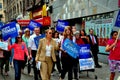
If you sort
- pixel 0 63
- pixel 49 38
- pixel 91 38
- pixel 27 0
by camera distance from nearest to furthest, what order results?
pixel 49 38, pixel 0 63, pixel 91 38, pixel 27 0

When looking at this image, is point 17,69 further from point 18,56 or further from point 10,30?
point 10,30

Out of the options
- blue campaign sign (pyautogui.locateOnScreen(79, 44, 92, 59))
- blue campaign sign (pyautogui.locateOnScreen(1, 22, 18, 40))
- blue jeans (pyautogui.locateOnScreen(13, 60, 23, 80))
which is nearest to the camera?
blue jeans (pyautogui.locateOnScreen(13, 60, 23, 80))

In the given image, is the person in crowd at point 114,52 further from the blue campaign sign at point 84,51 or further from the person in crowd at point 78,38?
the blue campaign sign at point 84,51

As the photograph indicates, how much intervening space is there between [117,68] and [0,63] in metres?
5.33

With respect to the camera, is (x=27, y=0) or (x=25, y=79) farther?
(x=27, y=0)

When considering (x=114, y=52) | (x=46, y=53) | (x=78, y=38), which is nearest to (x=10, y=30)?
(x=78, y=38)

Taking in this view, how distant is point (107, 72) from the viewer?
1470 centimetres

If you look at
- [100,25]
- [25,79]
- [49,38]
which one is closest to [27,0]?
[100,25]

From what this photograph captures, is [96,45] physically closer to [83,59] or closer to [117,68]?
[83,59]

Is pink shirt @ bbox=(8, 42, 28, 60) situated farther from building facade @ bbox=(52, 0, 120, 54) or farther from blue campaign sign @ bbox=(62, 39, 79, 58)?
building facade @ bbox=(52, 0, 120, 54)

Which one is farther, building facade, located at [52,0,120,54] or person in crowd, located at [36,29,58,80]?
building facade, located at [52,0,120,54]

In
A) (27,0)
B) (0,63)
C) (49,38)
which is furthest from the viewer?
(27,0)

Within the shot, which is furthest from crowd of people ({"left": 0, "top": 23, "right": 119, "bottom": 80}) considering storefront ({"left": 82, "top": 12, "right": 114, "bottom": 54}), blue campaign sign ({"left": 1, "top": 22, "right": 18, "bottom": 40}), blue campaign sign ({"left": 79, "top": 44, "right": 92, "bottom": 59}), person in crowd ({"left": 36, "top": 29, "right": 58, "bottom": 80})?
storefront ({"left": 82, "top": 12, "right": 114, "bottom": 54})

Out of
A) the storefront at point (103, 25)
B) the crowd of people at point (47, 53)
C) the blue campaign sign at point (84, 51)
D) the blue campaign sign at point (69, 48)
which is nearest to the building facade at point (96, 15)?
the storefront at point (103, 25)
